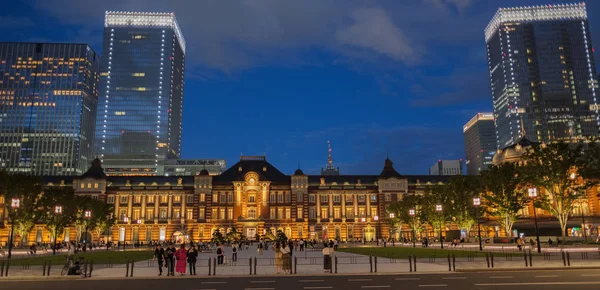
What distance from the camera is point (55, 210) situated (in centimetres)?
6725

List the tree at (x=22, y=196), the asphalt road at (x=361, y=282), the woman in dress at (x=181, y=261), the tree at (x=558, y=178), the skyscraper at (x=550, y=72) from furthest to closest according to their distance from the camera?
the skyscraper at (x=550, y=72)
the tree at (x=22, y=196)
the tree at (x=558, y=178)
the woman in dress at (x=181, y=261)
the asphalt road at (x=361, y=282)

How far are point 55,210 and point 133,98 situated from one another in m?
127

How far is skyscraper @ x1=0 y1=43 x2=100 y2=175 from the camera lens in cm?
17100

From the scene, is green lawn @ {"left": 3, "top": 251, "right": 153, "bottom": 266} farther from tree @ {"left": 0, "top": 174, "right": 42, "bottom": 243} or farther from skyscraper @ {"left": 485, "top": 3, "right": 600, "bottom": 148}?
skyscraper @ {"left": 485, "top": 3, "right": 600, "bottom": 148}

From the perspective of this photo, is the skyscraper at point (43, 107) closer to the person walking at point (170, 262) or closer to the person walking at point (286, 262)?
the person walking at point (170, 262)

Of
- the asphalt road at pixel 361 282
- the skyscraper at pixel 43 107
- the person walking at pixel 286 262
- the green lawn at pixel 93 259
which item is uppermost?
the skyscraper at pixel 43 107

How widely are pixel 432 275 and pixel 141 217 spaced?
305ft

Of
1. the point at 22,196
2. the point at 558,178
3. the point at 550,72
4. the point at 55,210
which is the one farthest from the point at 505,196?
the point at 550,72

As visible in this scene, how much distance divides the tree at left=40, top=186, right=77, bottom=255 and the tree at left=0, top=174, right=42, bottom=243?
A: 1.86 metres

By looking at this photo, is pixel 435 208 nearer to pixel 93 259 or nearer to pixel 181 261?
pixel 93 259

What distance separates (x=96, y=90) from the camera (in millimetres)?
192375

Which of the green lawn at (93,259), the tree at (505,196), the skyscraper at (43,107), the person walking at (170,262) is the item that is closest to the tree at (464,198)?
the tree at (505,196)

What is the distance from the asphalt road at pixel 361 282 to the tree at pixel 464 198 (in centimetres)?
4349

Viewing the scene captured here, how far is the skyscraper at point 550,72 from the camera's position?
6909 inches
